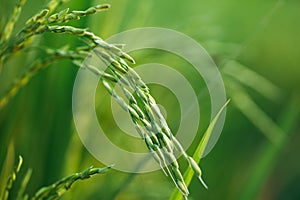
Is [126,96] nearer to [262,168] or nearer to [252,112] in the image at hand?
[262,168]

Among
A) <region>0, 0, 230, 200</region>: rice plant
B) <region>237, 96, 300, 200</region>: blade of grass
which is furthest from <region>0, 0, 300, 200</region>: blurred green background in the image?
<region>0, 0, 230, 200</region>: rice plant

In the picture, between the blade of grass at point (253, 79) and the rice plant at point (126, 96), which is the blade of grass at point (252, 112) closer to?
the blade of grass at point (253, 79)

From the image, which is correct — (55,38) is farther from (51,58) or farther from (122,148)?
(51,58)

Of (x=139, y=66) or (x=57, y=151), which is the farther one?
(x=139, y=66)

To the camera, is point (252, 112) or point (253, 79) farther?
point (253, 79)

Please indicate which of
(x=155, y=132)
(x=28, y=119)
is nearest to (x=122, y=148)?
(x=28, y=119)

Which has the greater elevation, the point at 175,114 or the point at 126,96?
the point at 126,96

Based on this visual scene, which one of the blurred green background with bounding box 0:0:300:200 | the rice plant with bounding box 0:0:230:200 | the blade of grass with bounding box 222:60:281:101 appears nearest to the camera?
the rice plant with bounding box 0:0:230:200

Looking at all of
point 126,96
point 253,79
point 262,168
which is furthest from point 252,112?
point 126,96

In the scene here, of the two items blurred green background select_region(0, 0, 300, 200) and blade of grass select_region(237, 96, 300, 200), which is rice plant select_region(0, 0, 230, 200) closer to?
blurred green background select_region(0, 0, 300, 200)
